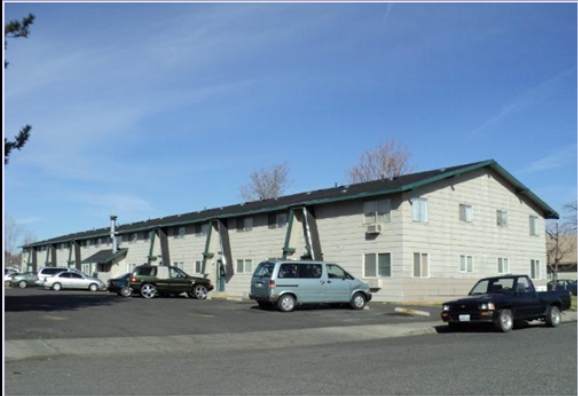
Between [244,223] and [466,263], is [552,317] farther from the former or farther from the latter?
[244,223]

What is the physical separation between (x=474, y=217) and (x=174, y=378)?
25519 millimetres

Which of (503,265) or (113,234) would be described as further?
(113,234)

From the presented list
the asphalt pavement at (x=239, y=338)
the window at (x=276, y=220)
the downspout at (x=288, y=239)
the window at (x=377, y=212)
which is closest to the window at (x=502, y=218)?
the window at (x=377, y=212)

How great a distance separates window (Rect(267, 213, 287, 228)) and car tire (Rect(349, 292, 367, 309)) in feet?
36.5

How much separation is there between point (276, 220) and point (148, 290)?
836 centimetres

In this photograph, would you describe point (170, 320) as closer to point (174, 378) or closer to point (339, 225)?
point (174, 378)

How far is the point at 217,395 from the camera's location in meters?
8.09

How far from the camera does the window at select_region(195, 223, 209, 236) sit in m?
41.8

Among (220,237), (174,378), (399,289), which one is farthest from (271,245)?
(174,378)

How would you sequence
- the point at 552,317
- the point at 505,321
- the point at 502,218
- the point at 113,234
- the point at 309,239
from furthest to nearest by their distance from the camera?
1. the point at 113,234
2. the point at 502,218
3. the point at 309,239
4. the point at 552,317
5. the point at 505,321

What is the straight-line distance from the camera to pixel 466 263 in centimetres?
3145

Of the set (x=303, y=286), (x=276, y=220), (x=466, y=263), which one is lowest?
(x=303, y=286)

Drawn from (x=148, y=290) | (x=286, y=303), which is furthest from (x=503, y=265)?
(x=148, y=290)

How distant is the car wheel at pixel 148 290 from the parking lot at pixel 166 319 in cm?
603
